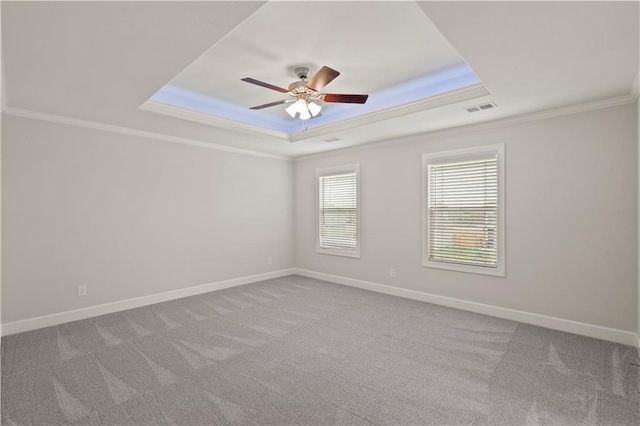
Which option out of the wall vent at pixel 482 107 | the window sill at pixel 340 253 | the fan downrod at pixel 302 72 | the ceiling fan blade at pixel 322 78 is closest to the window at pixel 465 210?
the wall vent at pixel 482 107

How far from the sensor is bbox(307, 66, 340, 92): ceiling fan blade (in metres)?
2.63

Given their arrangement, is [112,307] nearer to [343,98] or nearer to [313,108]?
[313,108]

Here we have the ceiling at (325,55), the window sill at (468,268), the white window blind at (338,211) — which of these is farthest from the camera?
the white window blind at (338,211)

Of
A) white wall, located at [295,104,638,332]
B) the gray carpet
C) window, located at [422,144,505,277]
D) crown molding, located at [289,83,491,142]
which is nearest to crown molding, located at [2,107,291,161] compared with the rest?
crown molding, located at [289,83,491,142]

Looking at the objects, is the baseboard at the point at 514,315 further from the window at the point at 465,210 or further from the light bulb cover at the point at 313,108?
the light bulb cover at the point at 313,108

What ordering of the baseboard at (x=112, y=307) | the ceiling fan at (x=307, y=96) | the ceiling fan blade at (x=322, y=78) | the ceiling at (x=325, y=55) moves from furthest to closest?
the baseboard at (x=112, y=307)
the ceiling fan at (x=307, y=96)
the ceiling fan blade at (x=322, y=78)
the ceiling at (x=325, y=55)

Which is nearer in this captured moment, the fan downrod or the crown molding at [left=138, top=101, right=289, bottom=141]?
the fan downrod

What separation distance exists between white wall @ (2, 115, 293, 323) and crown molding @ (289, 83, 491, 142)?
72.5 inches

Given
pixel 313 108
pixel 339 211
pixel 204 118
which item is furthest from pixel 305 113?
pixel 339 211

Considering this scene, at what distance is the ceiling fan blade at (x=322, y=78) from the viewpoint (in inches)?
104

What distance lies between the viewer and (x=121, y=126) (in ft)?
14.1

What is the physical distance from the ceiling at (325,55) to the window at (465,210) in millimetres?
539

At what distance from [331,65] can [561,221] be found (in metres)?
3.09

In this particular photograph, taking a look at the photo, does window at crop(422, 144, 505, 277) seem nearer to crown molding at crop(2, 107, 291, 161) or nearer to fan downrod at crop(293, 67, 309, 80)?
fan downrod at crop(293, 67, 309, 80)
